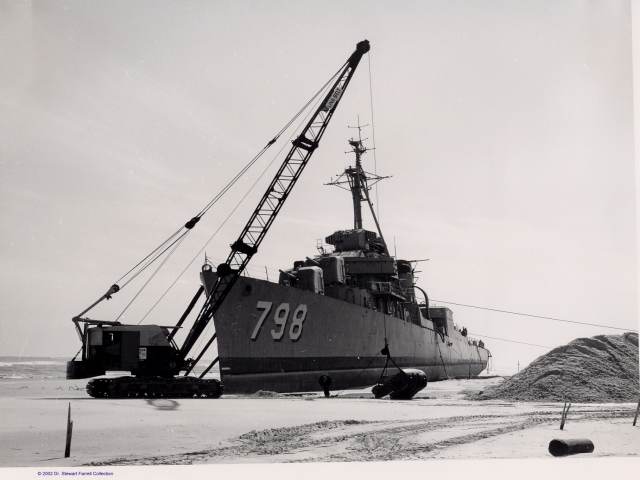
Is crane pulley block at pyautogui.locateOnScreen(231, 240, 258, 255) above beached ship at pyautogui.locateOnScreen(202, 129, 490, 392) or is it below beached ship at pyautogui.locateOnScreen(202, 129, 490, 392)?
above

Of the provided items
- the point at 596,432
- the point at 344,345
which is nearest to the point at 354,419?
the point at 596,432

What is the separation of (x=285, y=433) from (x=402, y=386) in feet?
20.2

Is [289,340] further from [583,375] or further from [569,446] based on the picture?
[569,446]

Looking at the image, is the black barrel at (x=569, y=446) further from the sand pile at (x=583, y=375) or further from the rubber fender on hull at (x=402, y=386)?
the rubber fender on hull at (x=402, y=386)

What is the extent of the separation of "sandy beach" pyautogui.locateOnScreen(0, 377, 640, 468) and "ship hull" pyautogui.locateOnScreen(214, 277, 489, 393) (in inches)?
148

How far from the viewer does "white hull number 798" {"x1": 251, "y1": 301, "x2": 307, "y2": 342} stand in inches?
589

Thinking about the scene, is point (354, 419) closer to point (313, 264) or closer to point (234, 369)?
point (234, 369)

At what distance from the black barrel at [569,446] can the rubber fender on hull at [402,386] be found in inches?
245

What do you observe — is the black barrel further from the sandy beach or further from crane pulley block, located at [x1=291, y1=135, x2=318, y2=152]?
A: crane pulley block, located at [x1=291, y1=135, x2=318, y2=152]

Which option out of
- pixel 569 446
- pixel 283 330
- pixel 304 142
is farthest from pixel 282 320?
pixel 569 446

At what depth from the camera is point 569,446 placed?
746cm

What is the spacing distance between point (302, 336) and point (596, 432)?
26.7 feet

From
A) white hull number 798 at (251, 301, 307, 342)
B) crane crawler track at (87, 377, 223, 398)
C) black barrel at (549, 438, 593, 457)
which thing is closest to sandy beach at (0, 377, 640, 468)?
black barrel at (549, 438, 593, 457)

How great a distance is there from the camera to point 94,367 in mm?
12195
